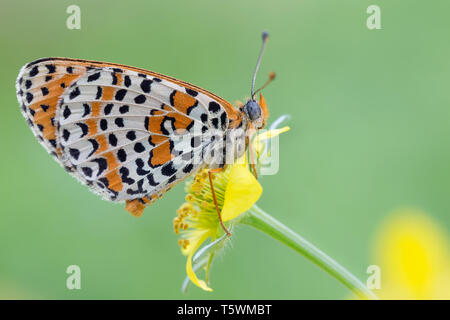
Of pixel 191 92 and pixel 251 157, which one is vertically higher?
pixel 191 92

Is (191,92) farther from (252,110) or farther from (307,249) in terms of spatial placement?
(307,249)

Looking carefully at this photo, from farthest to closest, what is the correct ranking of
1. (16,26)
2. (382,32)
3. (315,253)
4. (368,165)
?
(16,26) < (382,32) < (368,165) < (315,253)

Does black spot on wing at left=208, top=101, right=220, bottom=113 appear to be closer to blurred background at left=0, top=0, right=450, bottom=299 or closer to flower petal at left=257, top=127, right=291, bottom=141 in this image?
flower petal at left=257, top=127, right=291, bottom=141

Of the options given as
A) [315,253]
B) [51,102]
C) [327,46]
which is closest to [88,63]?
[51,102]

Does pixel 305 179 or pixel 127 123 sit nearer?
pixel 127 123

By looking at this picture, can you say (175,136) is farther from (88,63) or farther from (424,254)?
(424,254)

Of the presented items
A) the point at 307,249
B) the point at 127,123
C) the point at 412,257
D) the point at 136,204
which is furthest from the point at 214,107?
the point at 412,257

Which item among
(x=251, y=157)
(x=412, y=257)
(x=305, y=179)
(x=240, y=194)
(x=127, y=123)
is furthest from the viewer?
(x=305, y=179)

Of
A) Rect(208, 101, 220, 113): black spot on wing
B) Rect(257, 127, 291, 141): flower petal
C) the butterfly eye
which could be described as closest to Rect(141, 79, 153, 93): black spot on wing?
Rect(208, 101, 220, 113): black spot on wing
